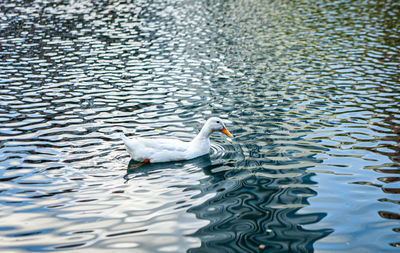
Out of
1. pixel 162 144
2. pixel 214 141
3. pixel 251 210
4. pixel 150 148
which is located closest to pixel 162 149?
pixel 162 144

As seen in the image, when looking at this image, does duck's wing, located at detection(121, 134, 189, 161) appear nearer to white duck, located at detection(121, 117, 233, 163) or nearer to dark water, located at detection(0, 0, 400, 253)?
white duck, located at detection(121, 117, 233, 163)

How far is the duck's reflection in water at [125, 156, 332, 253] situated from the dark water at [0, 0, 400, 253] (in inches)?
1.4

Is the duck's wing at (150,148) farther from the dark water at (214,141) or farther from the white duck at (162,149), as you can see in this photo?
the dark water at (214,141)

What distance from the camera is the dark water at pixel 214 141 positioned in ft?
26.2

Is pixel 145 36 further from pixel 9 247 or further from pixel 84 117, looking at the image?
pixel 9 247

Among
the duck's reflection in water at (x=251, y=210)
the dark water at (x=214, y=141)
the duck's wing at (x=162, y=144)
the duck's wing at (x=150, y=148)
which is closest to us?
the duck's reflection in water at (x=251, y=210)

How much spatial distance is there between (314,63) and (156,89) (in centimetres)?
903

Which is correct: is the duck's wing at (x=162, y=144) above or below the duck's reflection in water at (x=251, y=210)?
above

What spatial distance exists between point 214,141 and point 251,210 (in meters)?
4.54

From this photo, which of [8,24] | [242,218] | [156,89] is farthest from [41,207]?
[8,24]

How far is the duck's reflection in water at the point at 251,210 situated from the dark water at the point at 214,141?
37mm

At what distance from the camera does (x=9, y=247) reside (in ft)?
23.9

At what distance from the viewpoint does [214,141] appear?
13.1 m

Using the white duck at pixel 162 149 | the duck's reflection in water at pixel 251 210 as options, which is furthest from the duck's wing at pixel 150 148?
the duck's reflection in water at pixel 251 210
